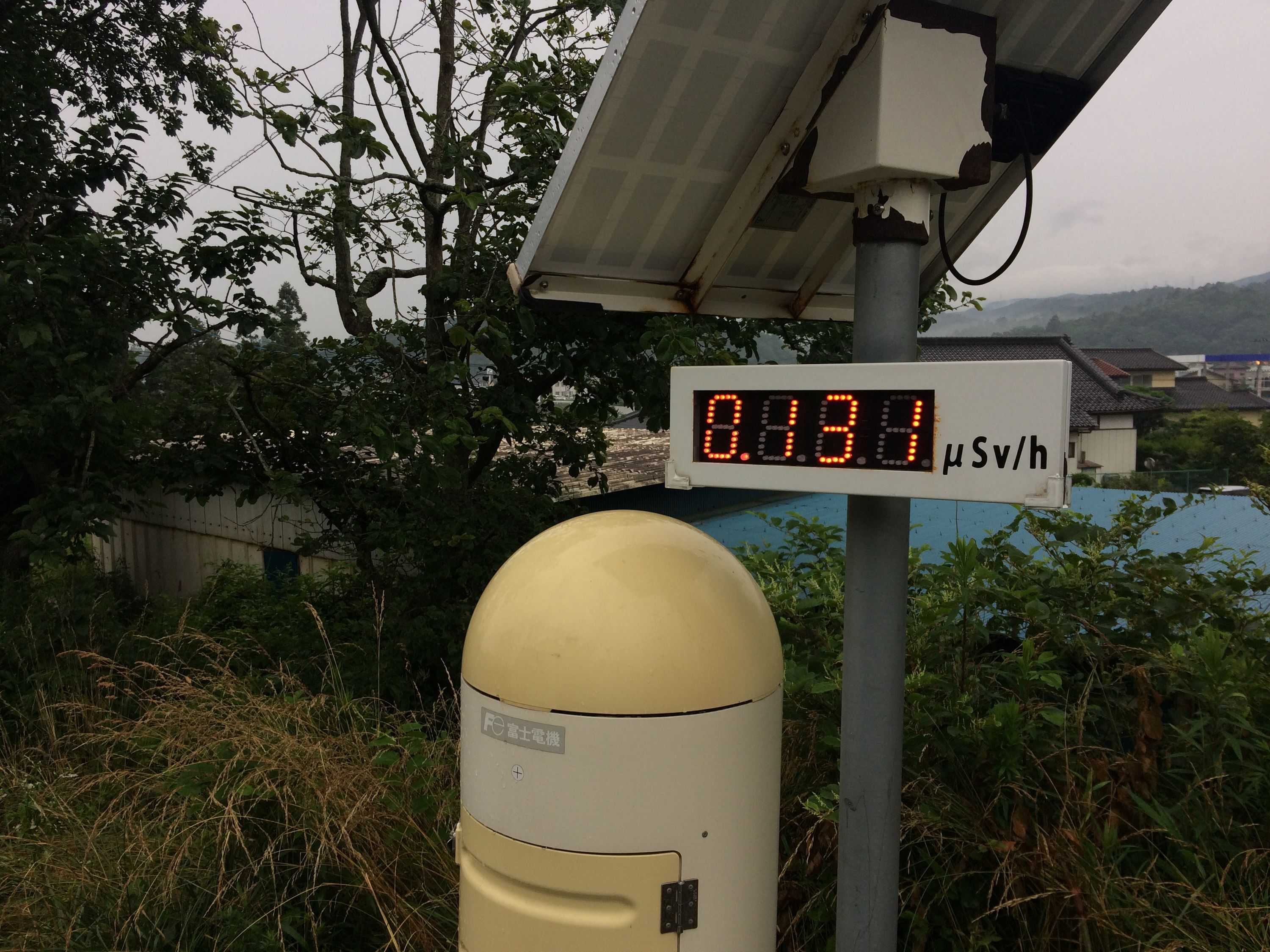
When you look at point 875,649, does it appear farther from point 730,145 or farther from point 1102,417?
point 1102,417

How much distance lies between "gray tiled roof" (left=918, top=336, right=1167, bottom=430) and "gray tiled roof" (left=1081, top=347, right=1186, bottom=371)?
14.2m

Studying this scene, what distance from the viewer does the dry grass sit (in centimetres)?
266

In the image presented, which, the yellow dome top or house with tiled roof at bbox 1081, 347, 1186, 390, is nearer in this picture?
the yellow dome top

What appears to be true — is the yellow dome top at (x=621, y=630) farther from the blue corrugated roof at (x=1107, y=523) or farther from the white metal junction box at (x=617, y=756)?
the blue corrugated roof at (x=1107, y=523)

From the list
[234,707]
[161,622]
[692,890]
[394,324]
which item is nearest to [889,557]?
[692,890]

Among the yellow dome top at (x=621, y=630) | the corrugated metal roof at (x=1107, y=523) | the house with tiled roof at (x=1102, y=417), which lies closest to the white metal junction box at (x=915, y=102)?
the yellow dome top at (x=621, y=630)

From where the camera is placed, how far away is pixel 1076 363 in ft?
76.7

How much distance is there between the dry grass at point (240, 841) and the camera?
2.66m

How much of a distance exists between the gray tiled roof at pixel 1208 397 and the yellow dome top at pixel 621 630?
4743 cm

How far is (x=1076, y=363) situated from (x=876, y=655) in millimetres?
24501

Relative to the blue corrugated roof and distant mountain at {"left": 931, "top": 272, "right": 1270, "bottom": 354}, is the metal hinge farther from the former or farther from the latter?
distant mountain at {"left": 931, "top": 272, "right": 1270, "bottom": 354}

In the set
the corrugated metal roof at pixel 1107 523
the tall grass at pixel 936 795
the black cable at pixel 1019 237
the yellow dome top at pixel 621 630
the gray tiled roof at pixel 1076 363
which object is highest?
the gray tiled roof at pixel 1076 363

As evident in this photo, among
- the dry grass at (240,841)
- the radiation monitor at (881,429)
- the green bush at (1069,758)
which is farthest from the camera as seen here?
the dry grass at (240,841)

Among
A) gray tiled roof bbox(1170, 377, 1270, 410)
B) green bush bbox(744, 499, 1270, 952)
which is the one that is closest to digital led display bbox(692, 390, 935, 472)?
green bush bbox(744, 499, 1270, 952)
